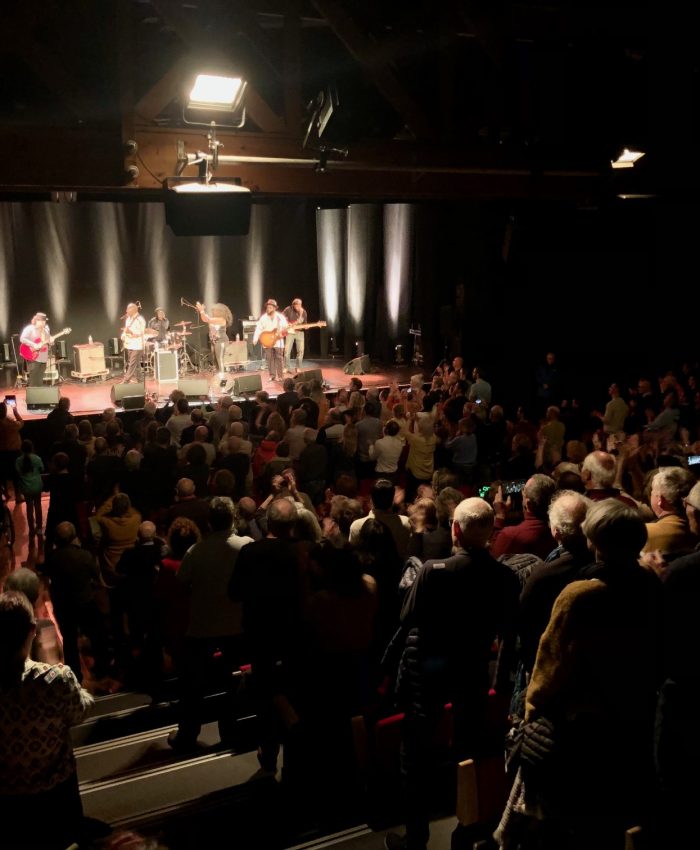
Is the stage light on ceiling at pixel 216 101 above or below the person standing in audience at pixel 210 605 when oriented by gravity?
above

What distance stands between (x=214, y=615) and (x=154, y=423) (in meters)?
3.88

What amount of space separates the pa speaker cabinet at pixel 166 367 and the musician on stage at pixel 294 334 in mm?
1931

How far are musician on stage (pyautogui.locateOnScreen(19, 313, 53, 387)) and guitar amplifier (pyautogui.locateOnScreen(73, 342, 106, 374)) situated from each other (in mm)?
523

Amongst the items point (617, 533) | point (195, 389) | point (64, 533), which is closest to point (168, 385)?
point (195, 389)

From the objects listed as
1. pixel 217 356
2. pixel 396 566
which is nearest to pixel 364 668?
pixel 396 566

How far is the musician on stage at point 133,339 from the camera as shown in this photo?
13.5m

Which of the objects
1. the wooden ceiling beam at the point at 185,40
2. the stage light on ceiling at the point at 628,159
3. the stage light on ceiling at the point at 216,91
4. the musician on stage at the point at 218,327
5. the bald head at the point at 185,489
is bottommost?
the bald head at the point at 185,489

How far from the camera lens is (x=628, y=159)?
7.38 m

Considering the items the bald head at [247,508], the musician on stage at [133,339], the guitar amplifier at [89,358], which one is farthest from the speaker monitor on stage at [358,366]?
the bald head at [247,508]

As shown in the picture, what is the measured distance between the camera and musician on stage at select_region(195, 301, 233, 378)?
561 inches

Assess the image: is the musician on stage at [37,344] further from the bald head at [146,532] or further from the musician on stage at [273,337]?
the bald head at [146,532]

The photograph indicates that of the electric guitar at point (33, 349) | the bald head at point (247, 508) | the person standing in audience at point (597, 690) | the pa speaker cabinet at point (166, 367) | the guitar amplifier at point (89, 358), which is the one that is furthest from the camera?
Answer: the guitar amplifier at point (89, 358)

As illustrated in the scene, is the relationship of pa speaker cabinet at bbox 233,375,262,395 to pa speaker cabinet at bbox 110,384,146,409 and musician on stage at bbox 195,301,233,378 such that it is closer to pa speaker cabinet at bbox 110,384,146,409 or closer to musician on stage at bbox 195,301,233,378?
pa speaker cabinet at bbox 110,384,146,409

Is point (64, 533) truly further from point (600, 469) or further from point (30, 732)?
point (600, 469)
